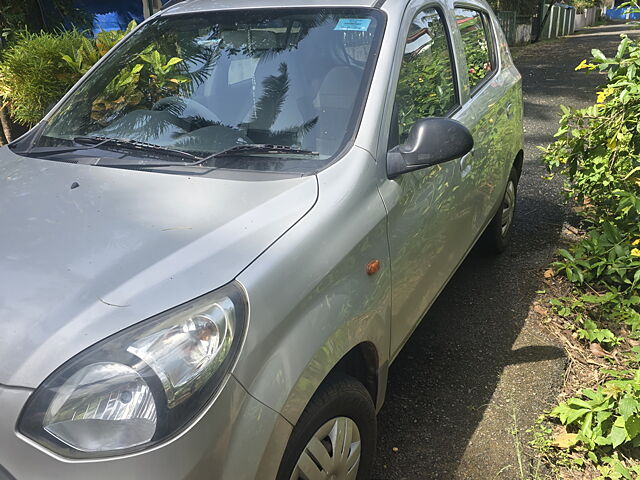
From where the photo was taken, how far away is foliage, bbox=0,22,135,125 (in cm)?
507

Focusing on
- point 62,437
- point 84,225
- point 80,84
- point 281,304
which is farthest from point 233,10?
point 62,437

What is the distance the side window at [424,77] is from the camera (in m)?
2.42

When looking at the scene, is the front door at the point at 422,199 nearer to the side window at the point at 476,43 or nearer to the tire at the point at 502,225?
the side window at the point at 476,43

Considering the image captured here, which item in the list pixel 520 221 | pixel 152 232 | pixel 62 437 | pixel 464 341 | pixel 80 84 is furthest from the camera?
pixel 520 221

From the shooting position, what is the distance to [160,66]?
105 inches

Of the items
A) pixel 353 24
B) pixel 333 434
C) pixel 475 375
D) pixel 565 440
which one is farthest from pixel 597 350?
pixel 353 24

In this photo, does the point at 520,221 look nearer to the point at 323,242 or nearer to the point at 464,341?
the point at 464,341

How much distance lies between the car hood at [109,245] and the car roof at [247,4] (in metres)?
1.03

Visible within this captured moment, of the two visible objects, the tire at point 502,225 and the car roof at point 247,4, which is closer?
the car roof at point 247,4

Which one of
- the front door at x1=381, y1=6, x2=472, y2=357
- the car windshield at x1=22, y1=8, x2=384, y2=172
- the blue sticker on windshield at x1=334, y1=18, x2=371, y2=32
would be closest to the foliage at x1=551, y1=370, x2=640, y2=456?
the front door at x1=381, y1=6, x2=472, y2=357

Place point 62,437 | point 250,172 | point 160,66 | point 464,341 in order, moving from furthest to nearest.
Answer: point 464,341 < point 160,66 < point 250,172 < point 62,437

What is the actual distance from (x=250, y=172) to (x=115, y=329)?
32.7 inches

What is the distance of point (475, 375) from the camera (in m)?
3.09

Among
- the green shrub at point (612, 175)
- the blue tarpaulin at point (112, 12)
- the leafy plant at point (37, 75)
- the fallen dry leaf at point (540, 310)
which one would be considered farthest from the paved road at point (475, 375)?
the blue tarpaulin at point (112, 12)
